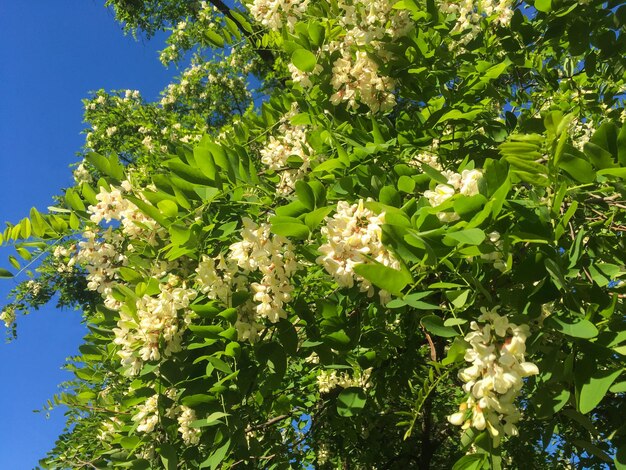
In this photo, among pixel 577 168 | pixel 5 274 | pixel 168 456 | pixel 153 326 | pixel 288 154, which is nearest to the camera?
pixel 577 168

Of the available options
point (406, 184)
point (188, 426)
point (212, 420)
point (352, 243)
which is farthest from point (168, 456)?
point (406, 184)

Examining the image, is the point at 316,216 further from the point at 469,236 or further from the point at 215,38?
the point at 215,38

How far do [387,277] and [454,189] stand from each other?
34cm

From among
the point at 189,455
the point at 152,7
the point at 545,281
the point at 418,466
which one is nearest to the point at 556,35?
the point at 545,281

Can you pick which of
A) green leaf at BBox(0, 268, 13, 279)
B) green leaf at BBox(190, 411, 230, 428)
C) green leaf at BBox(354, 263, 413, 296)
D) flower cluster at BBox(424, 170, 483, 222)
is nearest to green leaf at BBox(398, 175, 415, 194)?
flower cluster at BBox(424, 170, 483, 222)

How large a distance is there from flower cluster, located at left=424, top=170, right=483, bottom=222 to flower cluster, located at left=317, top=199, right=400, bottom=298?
157mm

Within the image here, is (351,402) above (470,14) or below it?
below

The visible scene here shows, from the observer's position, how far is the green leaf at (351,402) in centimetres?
163

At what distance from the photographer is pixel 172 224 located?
174 centimetres

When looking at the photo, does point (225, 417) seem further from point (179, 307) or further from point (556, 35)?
point (556, 35)

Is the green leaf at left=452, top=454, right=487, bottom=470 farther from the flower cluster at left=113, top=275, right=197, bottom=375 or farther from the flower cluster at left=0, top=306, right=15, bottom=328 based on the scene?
the flower cluster at left=0, top=306, right=15, bottom=328

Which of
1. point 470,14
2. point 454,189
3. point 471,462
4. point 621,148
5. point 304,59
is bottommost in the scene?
point 471,462

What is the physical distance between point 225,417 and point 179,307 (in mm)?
391

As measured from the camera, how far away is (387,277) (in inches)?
47.6
